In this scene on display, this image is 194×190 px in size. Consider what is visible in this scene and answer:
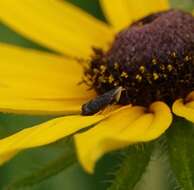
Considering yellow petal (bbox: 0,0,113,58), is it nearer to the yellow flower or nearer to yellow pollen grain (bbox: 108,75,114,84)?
the yellow flower

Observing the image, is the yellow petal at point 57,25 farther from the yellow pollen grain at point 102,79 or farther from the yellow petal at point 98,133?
the yellow petal at point 98,133

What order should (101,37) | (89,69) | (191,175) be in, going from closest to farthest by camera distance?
(191,175) < (89,69) < (101,37)

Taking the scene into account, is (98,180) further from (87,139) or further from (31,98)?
(87,139)

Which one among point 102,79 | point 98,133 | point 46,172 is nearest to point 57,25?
point 102,79

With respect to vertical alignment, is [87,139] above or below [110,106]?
above

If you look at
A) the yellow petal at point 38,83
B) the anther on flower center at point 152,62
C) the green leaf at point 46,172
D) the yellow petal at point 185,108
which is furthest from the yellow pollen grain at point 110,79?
the green leaf at point 46,172

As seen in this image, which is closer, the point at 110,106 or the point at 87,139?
the point at 87,139

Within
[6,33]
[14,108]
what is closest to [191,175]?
[14,108]
